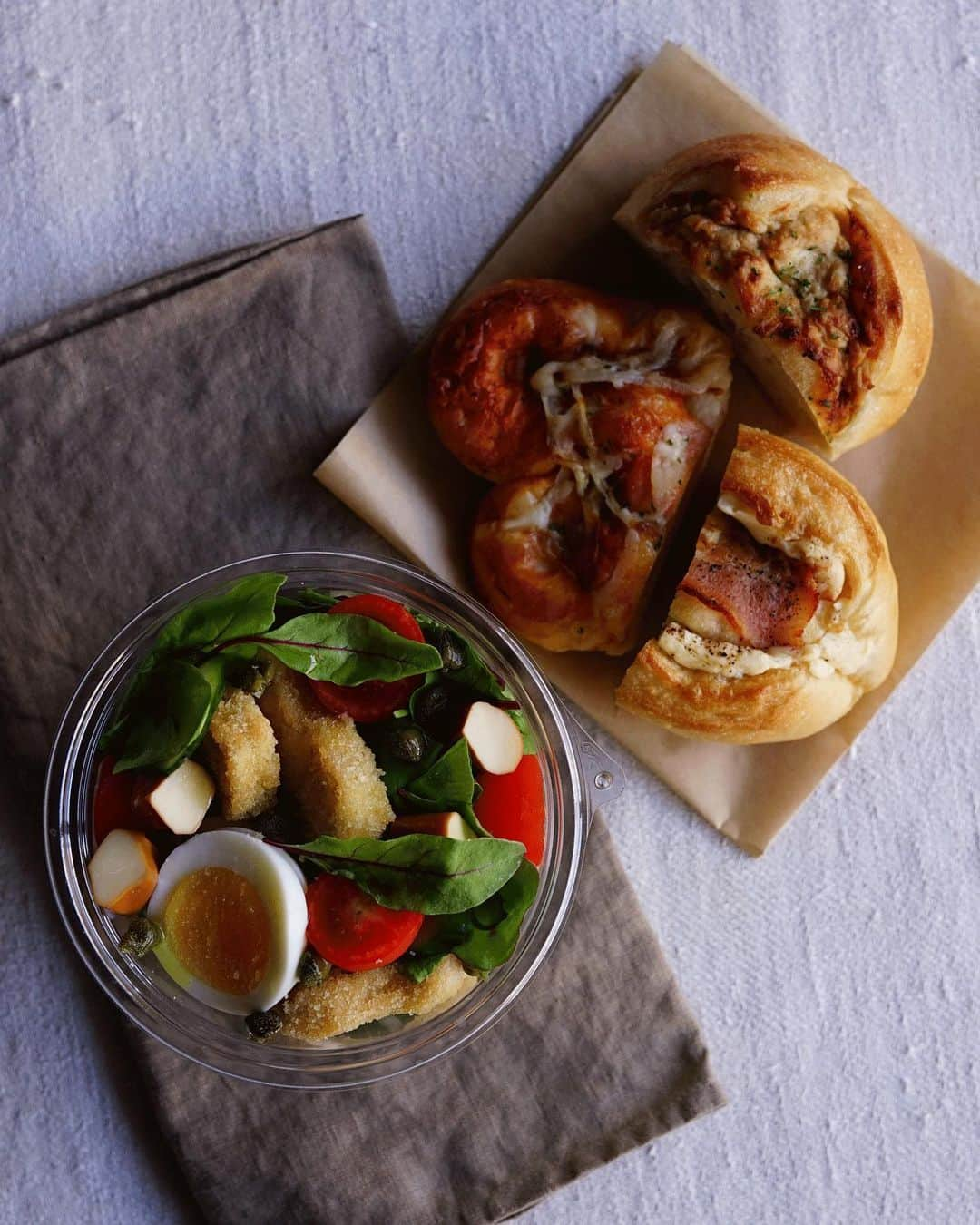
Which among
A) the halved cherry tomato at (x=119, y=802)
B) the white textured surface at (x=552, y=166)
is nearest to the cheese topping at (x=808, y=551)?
the white textured surface at (x=552, y=166)

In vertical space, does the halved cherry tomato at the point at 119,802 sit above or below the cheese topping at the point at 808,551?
below

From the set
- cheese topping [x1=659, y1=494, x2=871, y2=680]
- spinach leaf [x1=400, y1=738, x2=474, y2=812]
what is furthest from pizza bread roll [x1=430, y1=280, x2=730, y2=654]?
spinach leaf [x1=400, y1=738, x2=474, y2=812]

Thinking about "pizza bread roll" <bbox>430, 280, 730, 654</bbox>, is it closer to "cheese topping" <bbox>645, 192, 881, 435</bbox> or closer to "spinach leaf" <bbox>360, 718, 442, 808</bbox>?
"cheese topping" <bbox>645, 192, 881, 435</bbox>

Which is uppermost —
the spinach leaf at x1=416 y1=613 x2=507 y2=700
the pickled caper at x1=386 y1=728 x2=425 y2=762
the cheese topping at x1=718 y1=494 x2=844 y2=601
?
the cheese topping at x1=718 y1=494 x2=844 y2=601

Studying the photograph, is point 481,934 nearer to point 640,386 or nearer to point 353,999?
point 353,999

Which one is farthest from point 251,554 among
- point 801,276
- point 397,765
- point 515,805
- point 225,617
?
point 801,276

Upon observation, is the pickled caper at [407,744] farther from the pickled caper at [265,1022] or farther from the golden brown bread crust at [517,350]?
the golden brown bread crust at [517,350]
